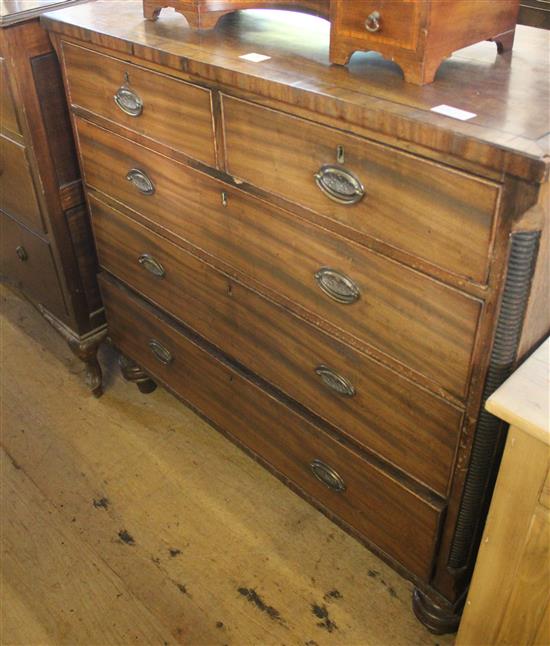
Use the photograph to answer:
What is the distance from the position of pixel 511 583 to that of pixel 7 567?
1100 millimetres

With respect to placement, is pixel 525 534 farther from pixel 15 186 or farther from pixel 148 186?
pixel 15 186

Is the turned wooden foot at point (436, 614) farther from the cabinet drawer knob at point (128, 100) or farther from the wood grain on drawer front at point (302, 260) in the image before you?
the cabinet drawer knob at point (128, 100)

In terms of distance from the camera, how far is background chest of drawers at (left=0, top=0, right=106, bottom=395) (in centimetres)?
152

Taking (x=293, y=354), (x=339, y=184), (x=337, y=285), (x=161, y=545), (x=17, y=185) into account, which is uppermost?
(x=339, y=184)

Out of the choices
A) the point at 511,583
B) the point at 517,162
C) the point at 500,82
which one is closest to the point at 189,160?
the point at 500,82

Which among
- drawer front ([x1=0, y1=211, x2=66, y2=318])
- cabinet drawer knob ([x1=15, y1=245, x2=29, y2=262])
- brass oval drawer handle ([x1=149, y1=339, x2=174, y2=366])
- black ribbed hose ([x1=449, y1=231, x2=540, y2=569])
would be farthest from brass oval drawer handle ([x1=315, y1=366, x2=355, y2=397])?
cabinet drawer knob ([x1=15, y1=245, x2=29, y2=262])

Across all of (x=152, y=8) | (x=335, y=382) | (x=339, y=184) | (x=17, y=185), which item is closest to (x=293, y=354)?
(x=335, y=382)

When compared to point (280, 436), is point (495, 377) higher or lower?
higher

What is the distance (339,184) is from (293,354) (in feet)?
1.33

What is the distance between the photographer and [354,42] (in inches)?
42.4

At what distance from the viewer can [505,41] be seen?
3.74 feet

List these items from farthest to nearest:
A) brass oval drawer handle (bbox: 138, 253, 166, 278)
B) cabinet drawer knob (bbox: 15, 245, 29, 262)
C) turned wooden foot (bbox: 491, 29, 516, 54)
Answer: cabinet drawer knob (bbox: 15, 245, 29, 262), brass oval drawer handle (bbox: 138, 253, 166, 278), turned wooden foot (bbox: 491, 29, 516, 54)

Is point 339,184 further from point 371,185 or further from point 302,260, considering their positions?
point 302,260

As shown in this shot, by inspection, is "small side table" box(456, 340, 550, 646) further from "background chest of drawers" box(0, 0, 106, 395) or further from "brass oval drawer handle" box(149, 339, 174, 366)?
"background chest of drawers" box(0, 0, 106, 395)
